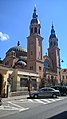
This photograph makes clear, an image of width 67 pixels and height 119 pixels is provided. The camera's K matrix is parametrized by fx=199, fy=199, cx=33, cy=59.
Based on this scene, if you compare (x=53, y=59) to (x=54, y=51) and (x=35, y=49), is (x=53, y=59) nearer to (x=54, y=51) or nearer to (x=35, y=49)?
(x=54, y=51)

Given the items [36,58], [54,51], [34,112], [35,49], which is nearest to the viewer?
[34,112]

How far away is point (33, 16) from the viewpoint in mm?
72000

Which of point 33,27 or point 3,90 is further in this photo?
point 33,27

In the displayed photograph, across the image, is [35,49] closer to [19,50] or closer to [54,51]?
[19,50]

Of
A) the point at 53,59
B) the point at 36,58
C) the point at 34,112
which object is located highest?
the point at 53,59

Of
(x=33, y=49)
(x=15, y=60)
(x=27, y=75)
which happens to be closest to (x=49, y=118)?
(x=27, y=75)

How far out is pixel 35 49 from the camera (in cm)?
6594

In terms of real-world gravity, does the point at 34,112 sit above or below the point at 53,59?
below

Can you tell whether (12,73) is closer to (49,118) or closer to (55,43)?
(49,118)

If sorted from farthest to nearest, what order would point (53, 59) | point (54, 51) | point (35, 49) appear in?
point (53, 59), point (54, 51), point (35, 49)

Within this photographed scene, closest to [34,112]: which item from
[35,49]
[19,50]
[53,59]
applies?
[35,49]

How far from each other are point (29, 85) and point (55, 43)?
47.5 metres

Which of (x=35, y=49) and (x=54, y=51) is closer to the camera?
(x=35, y=49)

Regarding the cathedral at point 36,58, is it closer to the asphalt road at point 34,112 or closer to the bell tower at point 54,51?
the bell tower at point 54,51
